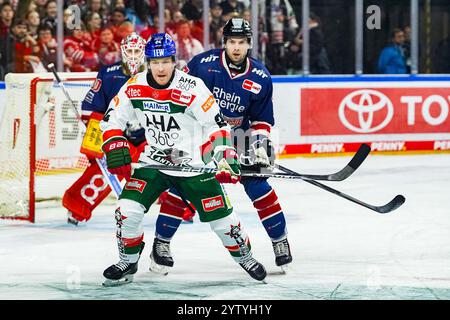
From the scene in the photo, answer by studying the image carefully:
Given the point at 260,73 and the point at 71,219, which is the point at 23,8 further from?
the point at 260,73

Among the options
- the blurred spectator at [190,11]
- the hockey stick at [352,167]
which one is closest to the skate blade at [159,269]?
the hockey stick at [352,167]

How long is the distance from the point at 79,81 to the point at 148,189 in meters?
3.25

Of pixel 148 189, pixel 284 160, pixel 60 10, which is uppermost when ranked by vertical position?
pixel 60 10

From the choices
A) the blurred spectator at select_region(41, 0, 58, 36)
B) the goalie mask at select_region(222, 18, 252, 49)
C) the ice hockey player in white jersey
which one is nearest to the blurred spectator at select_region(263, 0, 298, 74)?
the blurred spectator at select_region(41, 0, 58, 36)

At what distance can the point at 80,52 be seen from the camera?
1041 cm

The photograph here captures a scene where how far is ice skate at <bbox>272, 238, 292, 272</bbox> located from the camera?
6219mm

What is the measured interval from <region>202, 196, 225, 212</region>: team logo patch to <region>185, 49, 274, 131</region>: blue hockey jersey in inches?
26.0

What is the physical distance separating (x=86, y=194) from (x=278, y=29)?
12.8ft

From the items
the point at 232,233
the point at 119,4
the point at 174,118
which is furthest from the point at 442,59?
the point at 174,118

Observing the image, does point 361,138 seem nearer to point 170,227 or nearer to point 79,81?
point 79,81

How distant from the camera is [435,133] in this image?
11.6 meters

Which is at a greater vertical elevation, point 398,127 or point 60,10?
point 60,10
